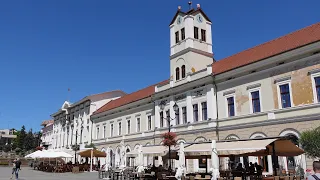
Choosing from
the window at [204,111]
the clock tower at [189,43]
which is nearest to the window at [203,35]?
the clock tower at [189,43]

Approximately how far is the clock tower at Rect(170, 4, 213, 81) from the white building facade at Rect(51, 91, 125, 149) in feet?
70.6

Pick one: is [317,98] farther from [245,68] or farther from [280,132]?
[245,68]

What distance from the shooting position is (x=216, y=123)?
80.9 ft

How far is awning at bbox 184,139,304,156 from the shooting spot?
44.1 ft

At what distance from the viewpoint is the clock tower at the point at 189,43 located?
97.8ft

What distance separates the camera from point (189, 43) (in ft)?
98.2

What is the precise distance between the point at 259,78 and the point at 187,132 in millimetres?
8502

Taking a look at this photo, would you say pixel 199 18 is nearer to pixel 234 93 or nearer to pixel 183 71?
pixel 183 71

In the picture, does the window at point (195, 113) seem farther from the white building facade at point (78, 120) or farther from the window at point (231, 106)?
the white building facade at point (78, 120)

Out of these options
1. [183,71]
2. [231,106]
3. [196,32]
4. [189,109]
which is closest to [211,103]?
[231,106]

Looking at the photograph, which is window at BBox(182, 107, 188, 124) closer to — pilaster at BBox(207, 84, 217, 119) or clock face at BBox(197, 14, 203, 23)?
pilaster at BBox(207, 84, 217, 119)

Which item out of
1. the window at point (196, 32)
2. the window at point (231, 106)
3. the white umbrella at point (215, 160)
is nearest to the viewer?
the white umbrella at point (215, 160)

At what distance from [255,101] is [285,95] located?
2.45 metres

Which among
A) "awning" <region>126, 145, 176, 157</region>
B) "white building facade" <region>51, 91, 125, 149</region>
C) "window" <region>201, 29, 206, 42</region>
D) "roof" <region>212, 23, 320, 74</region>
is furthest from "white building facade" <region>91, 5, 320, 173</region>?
"white building facade" <region>51, 91, 125, 149</region>
